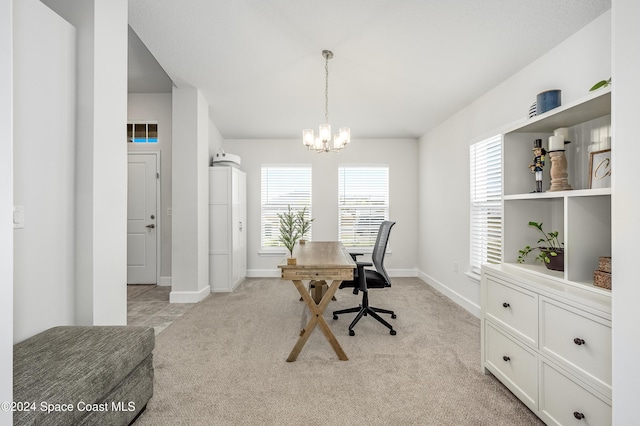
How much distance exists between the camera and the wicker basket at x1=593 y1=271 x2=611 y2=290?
140 centimetres

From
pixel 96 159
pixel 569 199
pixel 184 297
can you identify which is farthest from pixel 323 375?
pixel 184 297

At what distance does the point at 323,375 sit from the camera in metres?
2.10

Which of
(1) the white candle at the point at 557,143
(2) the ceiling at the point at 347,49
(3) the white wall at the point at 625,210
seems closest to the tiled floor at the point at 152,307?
(2) the ceiling at the point at 347,49

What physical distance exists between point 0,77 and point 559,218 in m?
3.10

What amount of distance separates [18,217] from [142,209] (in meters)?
3.30

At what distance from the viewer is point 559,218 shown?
2172 mm

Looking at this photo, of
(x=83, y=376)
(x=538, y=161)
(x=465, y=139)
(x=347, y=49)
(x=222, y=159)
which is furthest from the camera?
(x=222, y=159)

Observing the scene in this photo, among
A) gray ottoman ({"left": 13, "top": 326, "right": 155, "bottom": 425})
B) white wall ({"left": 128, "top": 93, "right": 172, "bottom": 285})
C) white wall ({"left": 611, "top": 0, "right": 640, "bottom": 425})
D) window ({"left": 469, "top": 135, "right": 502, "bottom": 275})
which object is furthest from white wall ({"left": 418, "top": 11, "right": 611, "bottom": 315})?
white wall ({"left": 128, "top": 93, "right": 172, "bottom": 285})

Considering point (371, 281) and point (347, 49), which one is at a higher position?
point (347, 49)

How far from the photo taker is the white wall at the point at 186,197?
374cm

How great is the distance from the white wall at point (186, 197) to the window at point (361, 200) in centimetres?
248

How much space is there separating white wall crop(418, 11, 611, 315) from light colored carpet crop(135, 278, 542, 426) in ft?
3.08

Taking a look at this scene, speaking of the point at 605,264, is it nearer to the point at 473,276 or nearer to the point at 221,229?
the point at 473,276

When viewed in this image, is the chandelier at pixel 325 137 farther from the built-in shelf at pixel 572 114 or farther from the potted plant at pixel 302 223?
the built-in shelf at pixel 572 114
